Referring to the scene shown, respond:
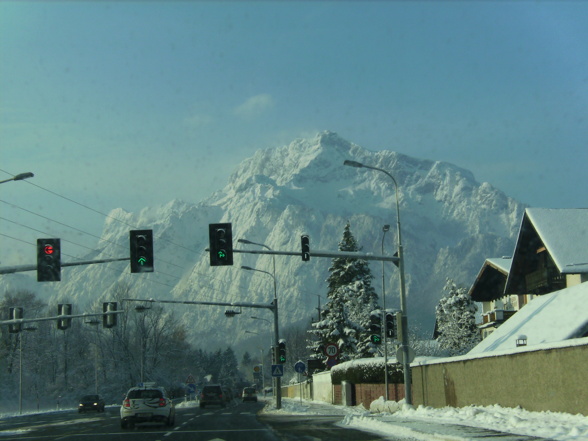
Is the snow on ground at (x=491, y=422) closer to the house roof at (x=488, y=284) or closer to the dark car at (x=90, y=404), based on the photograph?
the house roof at (x=488, y=284)

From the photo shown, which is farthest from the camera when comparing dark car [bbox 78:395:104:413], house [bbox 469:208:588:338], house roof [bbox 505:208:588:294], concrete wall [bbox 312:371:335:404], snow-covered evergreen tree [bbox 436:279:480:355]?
snow-covered evergreen tree [bbox 436:279:480:355]

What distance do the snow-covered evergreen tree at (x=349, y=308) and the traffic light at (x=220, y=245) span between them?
45510 mm

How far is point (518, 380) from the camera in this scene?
24.7 meters

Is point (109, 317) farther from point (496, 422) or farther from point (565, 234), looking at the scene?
point (496, 422)

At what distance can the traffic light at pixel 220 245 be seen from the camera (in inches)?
1059

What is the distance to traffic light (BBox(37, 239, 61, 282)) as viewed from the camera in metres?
26.5

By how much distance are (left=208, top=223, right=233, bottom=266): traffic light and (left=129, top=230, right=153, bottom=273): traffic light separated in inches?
83.8

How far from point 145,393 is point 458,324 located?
5279cm

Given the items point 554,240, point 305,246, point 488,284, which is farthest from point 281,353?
point 305,246

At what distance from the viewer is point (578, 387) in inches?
814

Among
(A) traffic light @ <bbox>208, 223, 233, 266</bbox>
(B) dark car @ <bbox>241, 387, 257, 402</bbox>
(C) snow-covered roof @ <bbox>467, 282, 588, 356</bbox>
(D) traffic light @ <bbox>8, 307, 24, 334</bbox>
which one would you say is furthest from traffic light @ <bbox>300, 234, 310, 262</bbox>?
(B) dark car @ <bbox>241, 387, 257, 402</bbox>

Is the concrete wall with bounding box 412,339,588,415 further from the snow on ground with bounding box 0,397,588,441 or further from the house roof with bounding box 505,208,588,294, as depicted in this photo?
the house roof with bounding box 505,208,588,294

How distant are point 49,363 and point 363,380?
76.6m

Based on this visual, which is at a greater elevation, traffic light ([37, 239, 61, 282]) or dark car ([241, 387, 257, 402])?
traffic light ([37, 239, 61, 282])
